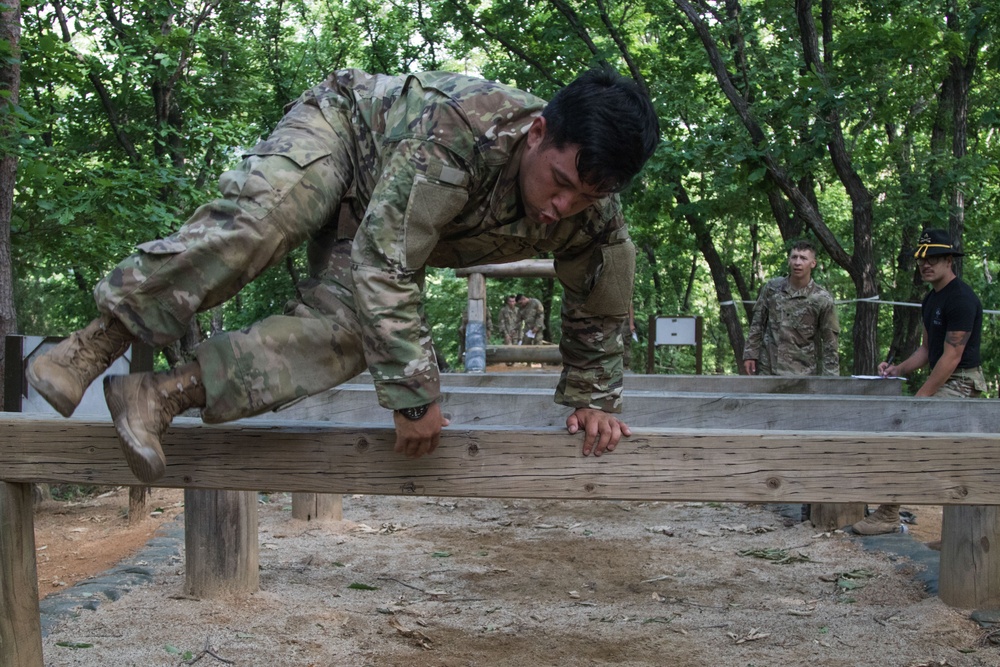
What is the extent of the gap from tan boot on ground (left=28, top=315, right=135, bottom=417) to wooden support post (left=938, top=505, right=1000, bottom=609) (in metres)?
3.73

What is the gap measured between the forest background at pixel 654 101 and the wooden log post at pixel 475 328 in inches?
102

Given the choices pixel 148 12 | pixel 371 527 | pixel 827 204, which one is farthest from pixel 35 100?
pixel 827 204

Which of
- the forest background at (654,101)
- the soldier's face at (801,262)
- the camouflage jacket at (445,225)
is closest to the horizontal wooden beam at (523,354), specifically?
the forest background at (654,101)

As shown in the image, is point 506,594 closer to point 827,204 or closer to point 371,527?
point 371,527

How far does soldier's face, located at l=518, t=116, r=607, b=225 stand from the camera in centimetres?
241

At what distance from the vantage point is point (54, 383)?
2.42 meters

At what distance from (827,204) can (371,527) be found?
1541 centimetres

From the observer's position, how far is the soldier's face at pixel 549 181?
2406mm

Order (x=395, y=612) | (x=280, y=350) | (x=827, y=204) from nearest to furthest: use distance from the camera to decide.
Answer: (x=280, y=350)
(x=395, y=612)
(x=827, y=204)

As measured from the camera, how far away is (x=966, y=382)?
605cm

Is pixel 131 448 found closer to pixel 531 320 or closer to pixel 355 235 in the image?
pixel 355 235

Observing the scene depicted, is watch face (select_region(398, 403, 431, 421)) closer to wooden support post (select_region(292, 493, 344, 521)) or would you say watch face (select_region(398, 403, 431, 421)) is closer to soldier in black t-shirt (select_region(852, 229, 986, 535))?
soldier in black t-shirt (select_region(852, 229, 986, 535))


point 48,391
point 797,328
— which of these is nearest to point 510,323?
point 797,328

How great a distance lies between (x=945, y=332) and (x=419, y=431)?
453 centimetres
